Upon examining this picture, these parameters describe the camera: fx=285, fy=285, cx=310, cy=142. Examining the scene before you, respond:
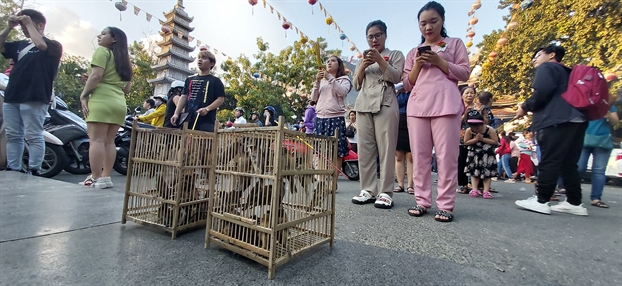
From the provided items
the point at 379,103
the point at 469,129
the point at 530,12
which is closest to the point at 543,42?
the point at 530,12

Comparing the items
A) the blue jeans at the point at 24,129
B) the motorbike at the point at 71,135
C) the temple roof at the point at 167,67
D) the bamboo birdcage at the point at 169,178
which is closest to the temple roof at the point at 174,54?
the temple roof at the point at 167,67

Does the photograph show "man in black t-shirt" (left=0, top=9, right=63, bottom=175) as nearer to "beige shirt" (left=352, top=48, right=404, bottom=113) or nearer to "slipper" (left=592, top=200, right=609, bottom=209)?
"beige shirt" (left=352, top=48, right=404, bottom=113)

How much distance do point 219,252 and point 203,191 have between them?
460 millimetres

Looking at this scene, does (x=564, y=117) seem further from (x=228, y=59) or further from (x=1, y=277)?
(x=228, y=59)

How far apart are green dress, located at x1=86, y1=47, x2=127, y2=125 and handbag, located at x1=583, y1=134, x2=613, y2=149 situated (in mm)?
4763

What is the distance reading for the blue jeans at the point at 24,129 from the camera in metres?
3.15

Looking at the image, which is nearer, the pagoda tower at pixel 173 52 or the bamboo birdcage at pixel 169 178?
the bamboo birdcage at pixel 169 178

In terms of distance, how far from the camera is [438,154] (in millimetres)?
2115

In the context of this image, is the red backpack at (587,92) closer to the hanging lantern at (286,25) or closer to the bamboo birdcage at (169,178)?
the bamboo birdcage at (169,178)

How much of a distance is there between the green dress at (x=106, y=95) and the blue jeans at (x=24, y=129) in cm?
110

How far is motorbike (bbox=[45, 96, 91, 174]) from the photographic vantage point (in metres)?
4.05

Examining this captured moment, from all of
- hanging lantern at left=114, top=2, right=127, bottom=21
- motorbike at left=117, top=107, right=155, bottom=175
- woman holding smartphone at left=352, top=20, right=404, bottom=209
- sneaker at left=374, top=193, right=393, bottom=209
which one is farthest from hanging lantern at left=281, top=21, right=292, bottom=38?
sneaker at left=374, top=193, right=393, bottom=209

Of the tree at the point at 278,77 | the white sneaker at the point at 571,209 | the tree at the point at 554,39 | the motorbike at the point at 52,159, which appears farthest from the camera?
the tree at the point at 278,77

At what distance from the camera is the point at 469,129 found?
138 inches
